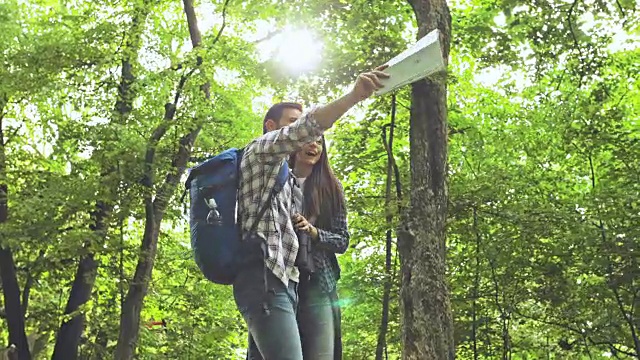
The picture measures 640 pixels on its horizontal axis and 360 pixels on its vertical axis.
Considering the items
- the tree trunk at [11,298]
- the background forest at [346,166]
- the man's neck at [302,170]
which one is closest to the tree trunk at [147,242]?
the background forest at [346,166]

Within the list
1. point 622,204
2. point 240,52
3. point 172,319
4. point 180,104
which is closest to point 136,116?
point 180,104

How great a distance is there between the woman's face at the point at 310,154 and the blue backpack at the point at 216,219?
0.48m

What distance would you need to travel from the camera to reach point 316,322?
245cm

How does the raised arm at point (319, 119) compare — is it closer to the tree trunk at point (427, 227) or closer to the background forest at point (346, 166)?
the tree trunk at point (427, 227)

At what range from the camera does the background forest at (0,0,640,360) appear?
6.05 meters

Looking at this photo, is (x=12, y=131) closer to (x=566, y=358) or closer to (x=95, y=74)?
(x=95, y=74)

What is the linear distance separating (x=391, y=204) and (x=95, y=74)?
225 inches

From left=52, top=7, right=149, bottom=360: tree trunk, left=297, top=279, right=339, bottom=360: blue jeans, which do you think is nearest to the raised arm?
left=297, top=279, right=339, bottom=360: blue jeans

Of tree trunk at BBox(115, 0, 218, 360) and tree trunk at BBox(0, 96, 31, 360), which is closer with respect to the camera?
tree trunk at BBox(115, 0, 218, 360)

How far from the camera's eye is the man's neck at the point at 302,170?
A: 263 cm

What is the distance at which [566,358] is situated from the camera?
7793mm

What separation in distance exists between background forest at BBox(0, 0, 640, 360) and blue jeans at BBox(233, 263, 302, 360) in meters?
3.11

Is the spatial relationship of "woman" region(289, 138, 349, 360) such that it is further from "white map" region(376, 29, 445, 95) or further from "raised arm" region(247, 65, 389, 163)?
"white map" region(376, 29, 445, 95)

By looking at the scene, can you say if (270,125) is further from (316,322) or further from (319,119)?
(316,322)
